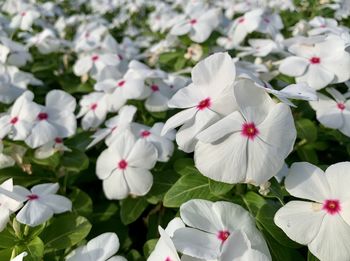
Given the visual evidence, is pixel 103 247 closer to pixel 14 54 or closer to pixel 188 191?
pixel 188 191

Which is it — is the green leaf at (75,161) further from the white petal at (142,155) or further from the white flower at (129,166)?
the white petal at (142,155)

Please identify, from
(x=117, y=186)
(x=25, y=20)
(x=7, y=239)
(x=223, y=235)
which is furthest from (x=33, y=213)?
(x=25, y=20)

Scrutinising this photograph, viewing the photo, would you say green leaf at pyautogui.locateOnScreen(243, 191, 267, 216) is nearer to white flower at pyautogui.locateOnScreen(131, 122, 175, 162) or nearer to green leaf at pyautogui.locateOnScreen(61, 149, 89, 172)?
white flower at pyautogui.locateOnScreen(131, 122, 175, 162)

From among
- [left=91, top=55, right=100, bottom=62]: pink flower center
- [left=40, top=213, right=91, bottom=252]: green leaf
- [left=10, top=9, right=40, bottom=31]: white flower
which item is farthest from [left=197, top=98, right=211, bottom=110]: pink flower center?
[left=10, top=9, right=40, bottom=31]: white flower

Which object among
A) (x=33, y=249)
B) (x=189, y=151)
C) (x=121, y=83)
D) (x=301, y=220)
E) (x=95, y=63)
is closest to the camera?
(x=301, y=220)

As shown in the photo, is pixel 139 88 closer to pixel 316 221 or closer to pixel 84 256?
pixel 84 256

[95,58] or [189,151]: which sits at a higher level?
[189,151]

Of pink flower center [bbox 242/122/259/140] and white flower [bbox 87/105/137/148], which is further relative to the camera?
white flower [bbox 87/105/137/148]
